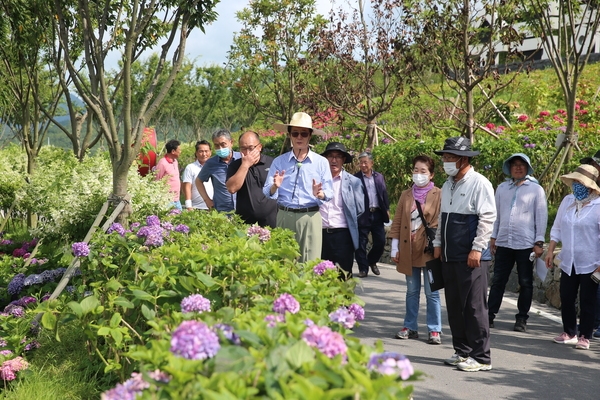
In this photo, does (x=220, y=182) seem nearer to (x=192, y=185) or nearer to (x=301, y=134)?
(x=301, y=134)

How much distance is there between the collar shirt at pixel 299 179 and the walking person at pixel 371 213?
3774 millimetres

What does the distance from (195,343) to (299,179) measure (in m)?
4.41

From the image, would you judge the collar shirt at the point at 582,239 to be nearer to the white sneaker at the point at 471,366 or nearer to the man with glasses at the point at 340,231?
the white sneaker at the point at 471,366

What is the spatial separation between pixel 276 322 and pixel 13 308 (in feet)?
13.7

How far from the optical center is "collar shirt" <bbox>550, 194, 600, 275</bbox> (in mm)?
6703

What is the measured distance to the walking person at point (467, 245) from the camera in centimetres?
576

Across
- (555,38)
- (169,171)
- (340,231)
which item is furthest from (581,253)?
(555,38)

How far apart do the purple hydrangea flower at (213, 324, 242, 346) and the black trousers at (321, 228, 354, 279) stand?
5.11 m

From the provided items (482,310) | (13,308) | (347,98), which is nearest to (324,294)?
(482,310)

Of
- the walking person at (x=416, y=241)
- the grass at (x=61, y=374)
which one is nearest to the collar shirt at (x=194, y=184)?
the walking person at (x=416, y=241)

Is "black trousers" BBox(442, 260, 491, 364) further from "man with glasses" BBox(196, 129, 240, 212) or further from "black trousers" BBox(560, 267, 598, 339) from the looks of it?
"man with glasses" BBox(196, 129, 240, 212)

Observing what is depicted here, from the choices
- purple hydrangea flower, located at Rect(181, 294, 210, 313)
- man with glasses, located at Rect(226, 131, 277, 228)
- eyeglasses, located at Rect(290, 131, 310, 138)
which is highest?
eyeglasses, located at Rect(290, 131, 310, 138)

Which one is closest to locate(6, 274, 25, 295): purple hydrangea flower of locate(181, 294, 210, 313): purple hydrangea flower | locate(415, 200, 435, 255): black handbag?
locate(415, 200, 435, 255): black handbag

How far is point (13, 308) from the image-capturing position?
5934mm
